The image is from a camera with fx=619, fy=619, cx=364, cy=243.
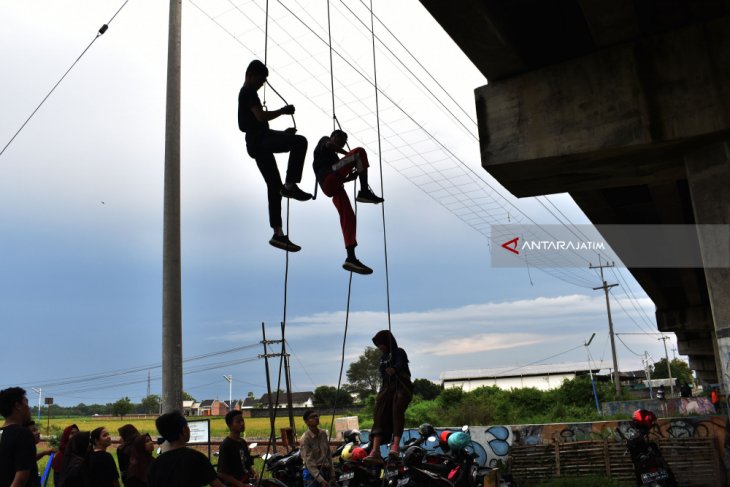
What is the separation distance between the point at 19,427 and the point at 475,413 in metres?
27.7

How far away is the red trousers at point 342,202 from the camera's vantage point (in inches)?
240

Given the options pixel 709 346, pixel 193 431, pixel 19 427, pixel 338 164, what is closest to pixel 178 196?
pixel 338 164

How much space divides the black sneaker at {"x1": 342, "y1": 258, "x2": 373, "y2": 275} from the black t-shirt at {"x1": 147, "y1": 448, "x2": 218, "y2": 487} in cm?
233

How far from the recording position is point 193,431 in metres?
15.4

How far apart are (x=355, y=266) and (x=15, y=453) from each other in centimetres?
324

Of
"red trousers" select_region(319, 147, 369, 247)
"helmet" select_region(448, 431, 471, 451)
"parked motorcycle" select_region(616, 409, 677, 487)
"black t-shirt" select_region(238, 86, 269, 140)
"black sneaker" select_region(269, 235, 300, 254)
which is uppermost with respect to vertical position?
"black t-shirt" select_region(238, 86, 269, 140)

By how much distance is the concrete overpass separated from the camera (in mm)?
5820

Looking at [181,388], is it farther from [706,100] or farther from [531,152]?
[706,100]

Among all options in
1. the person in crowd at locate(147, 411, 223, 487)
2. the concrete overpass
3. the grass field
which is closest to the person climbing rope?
the concrete overpass

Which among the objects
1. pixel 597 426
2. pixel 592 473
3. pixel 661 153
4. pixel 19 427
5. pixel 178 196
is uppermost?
pixel 178 196

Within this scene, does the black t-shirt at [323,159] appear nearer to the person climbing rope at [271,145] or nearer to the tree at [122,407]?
the person climbing rope at [271,145]

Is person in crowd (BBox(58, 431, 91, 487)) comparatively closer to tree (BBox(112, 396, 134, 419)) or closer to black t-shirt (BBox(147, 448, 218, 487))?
black t-shirt (BBox(147, 448, 218, 487))

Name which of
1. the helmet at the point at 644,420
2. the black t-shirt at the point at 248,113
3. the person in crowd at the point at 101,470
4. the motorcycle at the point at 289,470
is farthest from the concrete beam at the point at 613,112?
the motorcycle at the point at 289,470

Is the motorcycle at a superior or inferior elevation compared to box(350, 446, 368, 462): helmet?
inferior
